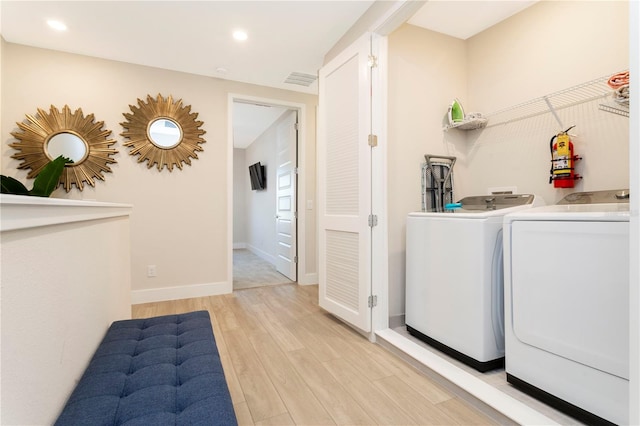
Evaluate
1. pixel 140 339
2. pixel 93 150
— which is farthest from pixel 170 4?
pixel 140 339

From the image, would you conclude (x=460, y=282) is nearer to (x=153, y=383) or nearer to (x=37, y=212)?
(x=153, y=383)

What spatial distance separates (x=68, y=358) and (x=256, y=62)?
3.15 meters

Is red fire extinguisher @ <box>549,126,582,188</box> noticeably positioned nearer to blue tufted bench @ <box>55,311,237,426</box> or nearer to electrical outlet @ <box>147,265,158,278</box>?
blue tufted bench @ <box>55,311,237,426</box>

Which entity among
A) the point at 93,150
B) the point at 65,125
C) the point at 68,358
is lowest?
the point at 68,358

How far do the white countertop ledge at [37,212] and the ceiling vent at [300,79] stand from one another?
9.67 ft

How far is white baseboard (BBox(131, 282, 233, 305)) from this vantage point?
3.35 m

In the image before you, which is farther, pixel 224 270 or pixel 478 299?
pixel 224 270

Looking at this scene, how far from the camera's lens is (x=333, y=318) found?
286 cm

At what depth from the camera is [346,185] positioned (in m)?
2.57

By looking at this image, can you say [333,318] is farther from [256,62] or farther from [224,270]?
[256,62]

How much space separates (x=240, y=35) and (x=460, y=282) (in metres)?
2.76

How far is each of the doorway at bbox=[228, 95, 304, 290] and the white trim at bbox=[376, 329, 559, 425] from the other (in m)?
2.32

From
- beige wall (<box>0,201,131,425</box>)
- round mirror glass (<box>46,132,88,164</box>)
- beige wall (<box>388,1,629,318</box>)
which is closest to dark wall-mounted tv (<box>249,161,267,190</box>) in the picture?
round mirror glass (<box>46,132,88,164</box>)

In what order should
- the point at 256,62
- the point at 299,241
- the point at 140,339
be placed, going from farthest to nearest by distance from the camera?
the point at 299,241
the point at 256,62
the point at 140,339
